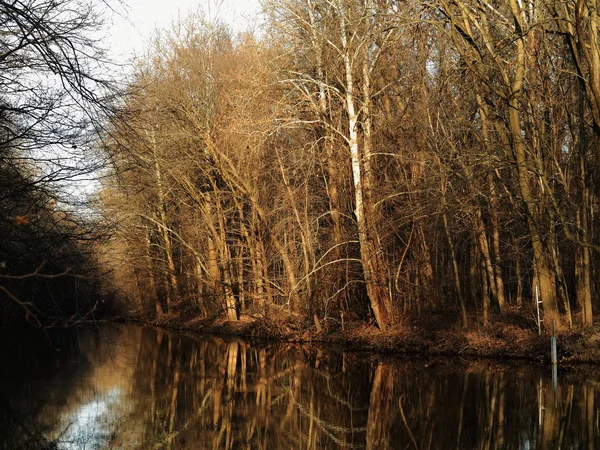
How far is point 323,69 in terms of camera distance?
2400 cm

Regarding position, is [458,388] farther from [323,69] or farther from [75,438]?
[323,69]

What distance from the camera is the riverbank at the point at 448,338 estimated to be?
17.2 m

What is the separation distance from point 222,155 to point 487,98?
11.8m

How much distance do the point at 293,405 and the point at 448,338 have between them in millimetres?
7860

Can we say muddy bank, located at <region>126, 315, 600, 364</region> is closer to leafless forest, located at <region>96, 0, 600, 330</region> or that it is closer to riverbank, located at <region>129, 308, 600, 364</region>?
riverbank, located at <region>129, 308, 600, 364</region>

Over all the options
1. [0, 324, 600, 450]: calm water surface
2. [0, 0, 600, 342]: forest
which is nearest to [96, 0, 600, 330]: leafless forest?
[0, 0, 600, 342]: forest

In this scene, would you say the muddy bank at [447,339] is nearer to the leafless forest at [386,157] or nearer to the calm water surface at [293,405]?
the leafless forest at [386,157]

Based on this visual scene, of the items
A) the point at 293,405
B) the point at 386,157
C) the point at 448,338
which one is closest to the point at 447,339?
the point at 448,338

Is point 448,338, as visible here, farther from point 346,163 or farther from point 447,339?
point 346,163

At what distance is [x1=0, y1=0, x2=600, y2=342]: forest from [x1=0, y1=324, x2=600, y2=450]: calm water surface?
2061 millimetres

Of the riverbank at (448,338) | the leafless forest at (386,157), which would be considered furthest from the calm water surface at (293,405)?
the leafless forest at (386,157)

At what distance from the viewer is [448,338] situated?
2031 centimetres

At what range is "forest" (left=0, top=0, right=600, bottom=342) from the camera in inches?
456

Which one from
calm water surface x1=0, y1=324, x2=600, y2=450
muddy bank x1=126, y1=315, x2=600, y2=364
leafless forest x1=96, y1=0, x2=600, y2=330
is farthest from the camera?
leafless forest x1=96, y1=0, x2=600, y2=330
